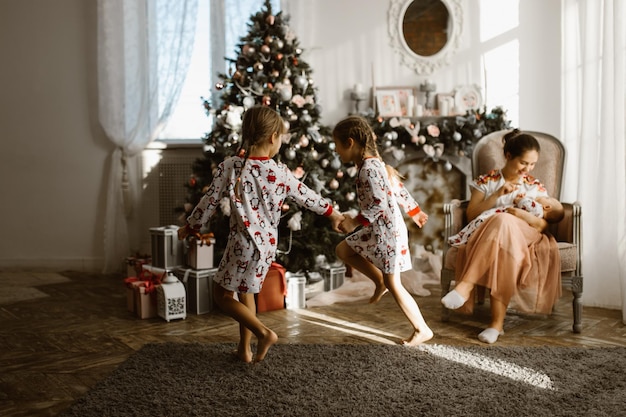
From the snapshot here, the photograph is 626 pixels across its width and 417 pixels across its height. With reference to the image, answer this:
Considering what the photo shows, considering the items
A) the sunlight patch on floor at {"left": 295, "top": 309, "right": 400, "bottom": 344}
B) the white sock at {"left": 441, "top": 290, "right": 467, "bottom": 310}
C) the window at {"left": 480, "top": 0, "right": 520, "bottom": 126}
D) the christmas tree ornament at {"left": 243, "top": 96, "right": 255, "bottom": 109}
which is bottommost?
the sunlight patch on floor at {"left": 295, "top": 309, "right": 400, "bottom": 344}

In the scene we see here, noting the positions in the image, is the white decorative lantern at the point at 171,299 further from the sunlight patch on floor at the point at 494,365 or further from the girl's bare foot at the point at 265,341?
the sunlight patch on floor at the point at 494,365

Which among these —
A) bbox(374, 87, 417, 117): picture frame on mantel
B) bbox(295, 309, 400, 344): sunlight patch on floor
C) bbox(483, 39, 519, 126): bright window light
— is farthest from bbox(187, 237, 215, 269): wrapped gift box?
bbox(483, 39, 519, 126): bright window light

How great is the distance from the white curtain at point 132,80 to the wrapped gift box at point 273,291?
79.0 inches

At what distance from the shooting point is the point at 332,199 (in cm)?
406

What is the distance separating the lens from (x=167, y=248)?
12.1 feet

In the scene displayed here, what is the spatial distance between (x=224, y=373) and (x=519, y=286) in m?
1.56

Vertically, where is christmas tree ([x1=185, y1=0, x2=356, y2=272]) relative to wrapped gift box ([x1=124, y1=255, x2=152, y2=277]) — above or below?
above

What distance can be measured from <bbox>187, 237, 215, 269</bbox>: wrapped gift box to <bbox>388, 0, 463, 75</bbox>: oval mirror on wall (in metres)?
2.46

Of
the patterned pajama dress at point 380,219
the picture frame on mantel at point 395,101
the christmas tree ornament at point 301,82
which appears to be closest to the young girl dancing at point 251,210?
the patterned pajama dress at point 380,219

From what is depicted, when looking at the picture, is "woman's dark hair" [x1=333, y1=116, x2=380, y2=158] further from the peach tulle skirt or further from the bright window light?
the bright window light

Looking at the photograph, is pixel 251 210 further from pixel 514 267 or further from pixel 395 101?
pixel 395 101

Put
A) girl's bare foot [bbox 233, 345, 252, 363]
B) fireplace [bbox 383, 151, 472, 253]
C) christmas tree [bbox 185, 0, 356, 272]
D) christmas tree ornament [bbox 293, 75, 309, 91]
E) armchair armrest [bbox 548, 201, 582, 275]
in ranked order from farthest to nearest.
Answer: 1. fireplace [bbox 383, 151, 472, 253]
2. christmas tree ornament [bbox 293, 75, 309, 91]
3. christmas tree [bbox 185, 0, 356, 272]
4. armchair armrest [bbox 548, 201, 582, 275]
5. girl's bare foot [bbox 233, 345, 252, 363]

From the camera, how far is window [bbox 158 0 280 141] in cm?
493

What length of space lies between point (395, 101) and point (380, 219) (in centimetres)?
239
